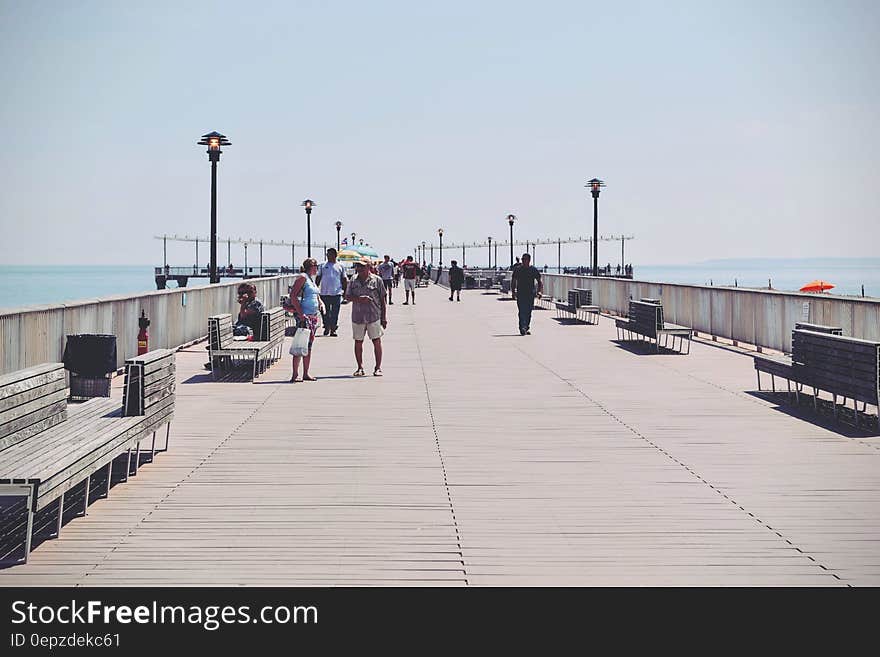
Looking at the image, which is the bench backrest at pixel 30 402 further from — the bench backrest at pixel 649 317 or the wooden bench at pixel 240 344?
the bench backrest at pixel 649 317

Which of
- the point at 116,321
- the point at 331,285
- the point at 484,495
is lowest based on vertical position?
the point at 484,495

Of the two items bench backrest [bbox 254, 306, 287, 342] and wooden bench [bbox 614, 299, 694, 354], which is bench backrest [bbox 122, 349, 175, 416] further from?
wooden bench [bbox 614, 299, 694, 354]

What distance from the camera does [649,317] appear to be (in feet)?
68.2

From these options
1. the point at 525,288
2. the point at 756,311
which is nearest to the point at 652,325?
the point at 756,311

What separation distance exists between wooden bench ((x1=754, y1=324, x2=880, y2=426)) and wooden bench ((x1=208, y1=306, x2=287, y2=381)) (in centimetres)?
703

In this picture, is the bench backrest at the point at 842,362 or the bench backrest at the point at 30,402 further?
the bench backrest at the point at 842,362

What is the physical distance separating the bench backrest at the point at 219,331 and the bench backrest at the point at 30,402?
6.80 metres

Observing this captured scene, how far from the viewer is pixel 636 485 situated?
27.9 feet

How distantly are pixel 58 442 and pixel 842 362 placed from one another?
778 centimetres

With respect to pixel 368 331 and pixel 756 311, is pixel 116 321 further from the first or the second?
pixel 756 311

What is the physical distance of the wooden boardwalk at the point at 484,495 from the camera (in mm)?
6188

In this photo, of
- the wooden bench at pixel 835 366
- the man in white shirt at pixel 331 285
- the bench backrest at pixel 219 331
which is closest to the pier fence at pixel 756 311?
the wooden bench at pixel 835 366

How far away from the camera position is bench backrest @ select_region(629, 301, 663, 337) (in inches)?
801
